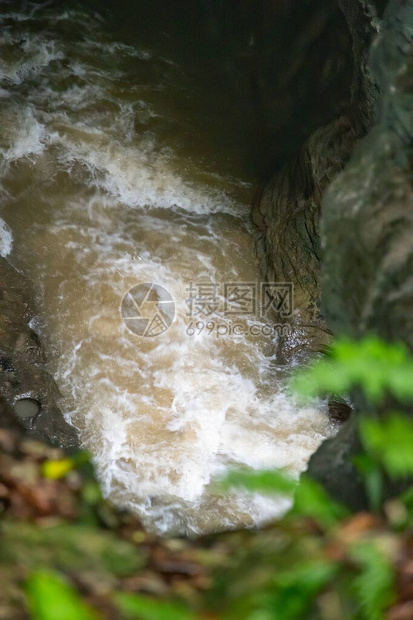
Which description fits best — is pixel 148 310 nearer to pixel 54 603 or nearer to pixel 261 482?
pixel 261 482

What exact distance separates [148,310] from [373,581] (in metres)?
4.53

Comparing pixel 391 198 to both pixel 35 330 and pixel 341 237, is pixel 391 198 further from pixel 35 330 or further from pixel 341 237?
pixel 35 330

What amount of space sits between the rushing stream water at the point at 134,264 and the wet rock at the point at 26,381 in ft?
0.86

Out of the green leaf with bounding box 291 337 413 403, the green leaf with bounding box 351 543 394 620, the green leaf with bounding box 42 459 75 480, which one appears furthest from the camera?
the green leaf with bounding box 42 459 75 480

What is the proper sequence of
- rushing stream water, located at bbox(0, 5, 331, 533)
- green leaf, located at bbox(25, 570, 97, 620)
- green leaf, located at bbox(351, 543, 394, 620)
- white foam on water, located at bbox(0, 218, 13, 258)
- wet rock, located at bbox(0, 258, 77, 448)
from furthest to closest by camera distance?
white foam on water, located at bbox(0, 218, 13, 258), rushing stream water, located at bbox(0, 5, 331, 533), wet rock, located at bbox(0, 258, 77, 448), green leaf, located at bbox(351, 543, 394, 620), green leaf, located at bbox(25, 570, 97, 620)

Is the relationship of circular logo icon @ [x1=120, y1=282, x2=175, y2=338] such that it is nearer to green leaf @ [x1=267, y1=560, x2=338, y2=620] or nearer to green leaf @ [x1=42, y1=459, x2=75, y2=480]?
green leaf @ [x1=42, y1=459, x2=75, y2=480]

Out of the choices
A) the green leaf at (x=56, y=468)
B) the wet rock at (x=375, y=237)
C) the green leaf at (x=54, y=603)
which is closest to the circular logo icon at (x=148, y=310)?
the wet rock at (x=375, y=237)

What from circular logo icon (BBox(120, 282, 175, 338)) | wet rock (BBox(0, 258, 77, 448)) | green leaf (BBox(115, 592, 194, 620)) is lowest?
wet rock (BBox(0, 258, 77, 448))

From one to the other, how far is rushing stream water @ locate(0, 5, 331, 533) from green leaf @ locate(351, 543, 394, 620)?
3222mm

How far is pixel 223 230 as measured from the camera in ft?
21.5

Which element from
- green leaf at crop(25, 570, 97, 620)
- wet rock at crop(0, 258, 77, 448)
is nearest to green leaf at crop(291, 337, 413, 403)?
green leaf at crop(25, 570, 97, 620)

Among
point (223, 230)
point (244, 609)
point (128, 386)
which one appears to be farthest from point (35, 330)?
point (244, 609)

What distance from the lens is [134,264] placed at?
604 cm

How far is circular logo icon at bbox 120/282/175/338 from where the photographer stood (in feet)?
18.9
